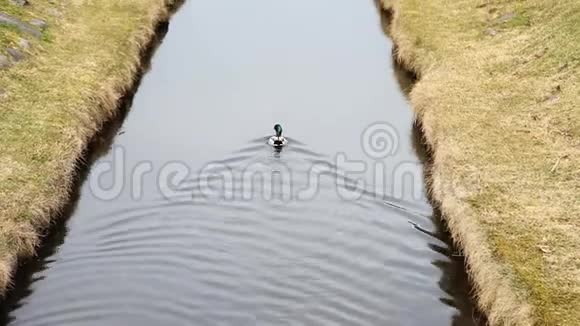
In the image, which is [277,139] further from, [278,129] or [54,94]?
[54,94]

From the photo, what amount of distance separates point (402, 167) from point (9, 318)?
19.8 meters

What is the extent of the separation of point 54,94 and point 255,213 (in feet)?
48.9

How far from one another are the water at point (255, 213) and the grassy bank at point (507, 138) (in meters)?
1.72

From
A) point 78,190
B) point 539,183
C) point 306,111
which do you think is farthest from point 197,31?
point 539,183

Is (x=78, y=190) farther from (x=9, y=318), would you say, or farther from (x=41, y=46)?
(x=41, y=46)

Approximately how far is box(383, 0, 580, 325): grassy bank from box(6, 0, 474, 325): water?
172 cm

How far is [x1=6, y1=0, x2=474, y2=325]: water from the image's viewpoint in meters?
27.2

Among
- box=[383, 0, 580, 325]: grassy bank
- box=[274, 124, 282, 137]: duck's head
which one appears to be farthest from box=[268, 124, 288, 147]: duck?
box=[383, 0, 580, 325]: grassy bank

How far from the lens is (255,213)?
33375mm

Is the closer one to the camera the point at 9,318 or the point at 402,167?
the point at 9,318

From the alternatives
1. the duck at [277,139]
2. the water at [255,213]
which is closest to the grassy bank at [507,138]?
the water at [255,213]

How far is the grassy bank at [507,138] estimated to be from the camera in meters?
26.5

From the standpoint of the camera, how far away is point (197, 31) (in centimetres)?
5888

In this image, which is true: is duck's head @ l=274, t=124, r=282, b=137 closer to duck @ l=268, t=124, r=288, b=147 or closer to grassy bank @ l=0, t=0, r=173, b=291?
duck @ l=268, t=124, r=288, b=147
